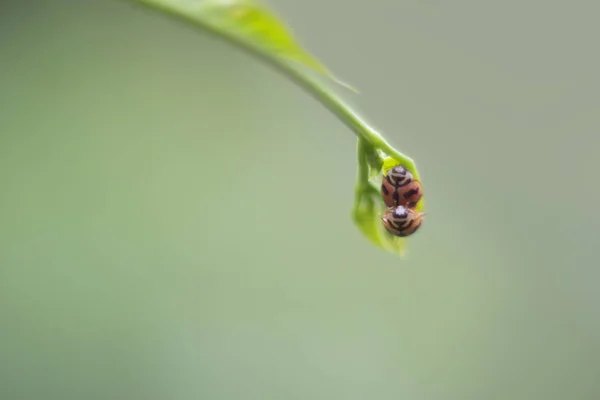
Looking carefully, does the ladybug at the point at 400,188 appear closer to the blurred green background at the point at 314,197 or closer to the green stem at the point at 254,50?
the green stem at the point at 254,50

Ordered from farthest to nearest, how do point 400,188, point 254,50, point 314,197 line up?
1. point 314,197
2. point 400,188
3. point 254,50

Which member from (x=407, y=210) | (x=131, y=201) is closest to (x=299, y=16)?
(x=131, y=201)

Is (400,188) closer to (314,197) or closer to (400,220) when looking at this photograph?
(400,220)

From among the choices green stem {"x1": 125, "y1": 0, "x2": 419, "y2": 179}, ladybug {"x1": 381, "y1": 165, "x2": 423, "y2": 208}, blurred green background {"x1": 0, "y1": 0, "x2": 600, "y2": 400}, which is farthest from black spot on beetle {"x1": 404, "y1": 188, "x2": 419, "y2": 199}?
blurred green background {"x1": 0, "y1": 0, "x2": 600, "y2": 400}

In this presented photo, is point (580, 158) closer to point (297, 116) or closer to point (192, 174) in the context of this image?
point (297, 116)

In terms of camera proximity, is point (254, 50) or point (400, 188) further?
point (400, 188)

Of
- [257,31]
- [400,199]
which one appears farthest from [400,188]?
[257,31]
